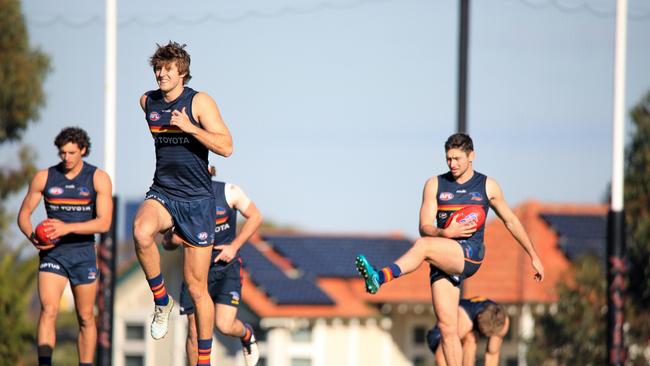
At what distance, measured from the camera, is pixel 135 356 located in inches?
1506

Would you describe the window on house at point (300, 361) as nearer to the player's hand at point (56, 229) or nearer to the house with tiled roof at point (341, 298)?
the house with tiled roof at point (341, 298)

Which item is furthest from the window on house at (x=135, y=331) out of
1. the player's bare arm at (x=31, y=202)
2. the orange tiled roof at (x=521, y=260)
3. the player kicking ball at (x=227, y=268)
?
the player's bare arm at (x=31, y=202)

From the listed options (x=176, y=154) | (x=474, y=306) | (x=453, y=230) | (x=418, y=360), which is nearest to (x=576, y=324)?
(x=418, y=360)

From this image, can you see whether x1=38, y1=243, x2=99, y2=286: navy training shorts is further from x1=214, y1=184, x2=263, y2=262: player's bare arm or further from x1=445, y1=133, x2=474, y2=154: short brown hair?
x1=445, y1=133, x2=474, y2=154: short brown hair

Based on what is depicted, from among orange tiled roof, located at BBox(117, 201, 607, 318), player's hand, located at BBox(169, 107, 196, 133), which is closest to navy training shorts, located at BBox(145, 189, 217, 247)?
player's hand, located at BBox(169, 107, 196, 133)

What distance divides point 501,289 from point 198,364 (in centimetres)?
2741

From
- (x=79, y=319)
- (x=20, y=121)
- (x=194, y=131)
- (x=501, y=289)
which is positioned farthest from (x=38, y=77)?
(x=194, y=131)

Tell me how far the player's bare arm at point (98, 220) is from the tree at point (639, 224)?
18.1 meters

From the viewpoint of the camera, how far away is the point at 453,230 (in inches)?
507

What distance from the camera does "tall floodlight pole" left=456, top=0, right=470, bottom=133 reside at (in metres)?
19.5

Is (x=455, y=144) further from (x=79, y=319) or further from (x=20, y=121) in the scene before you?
(x=20, y=121)

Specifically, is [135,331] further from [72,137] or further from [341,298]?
[72,137]

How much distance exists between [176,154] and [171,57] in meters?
0.82

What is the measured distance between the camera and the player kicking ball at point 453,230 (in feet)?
42.1
